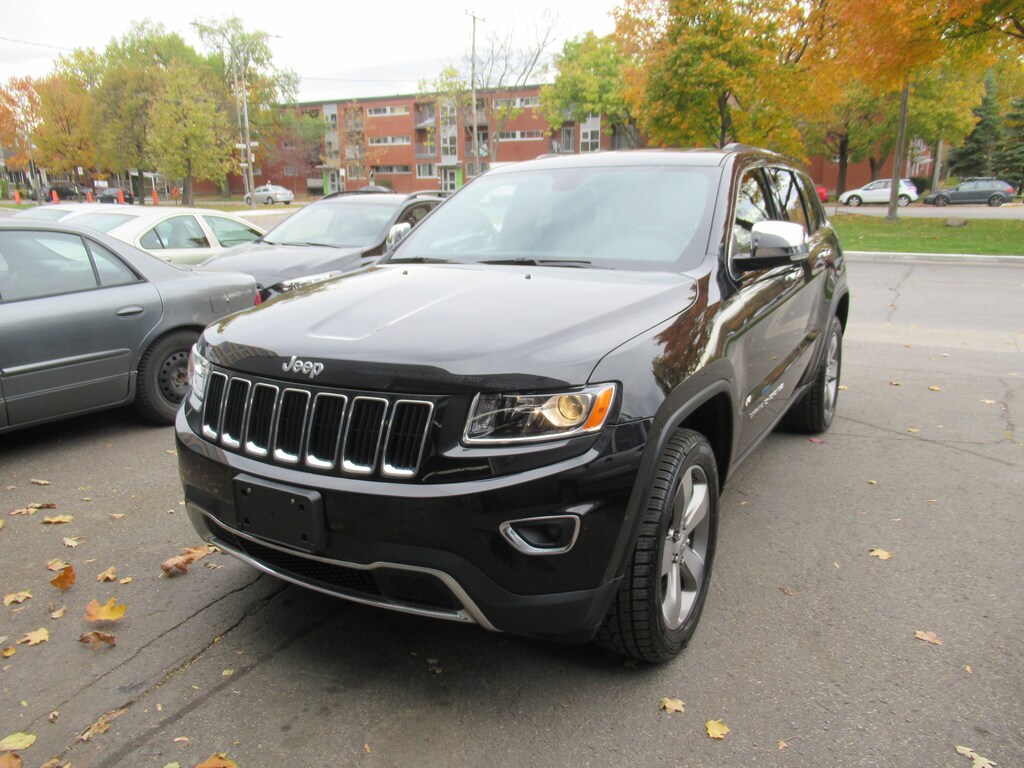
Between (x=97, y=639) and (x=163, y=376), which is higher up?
(x=163, y=376)

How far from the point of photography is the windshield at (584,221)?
3.46m

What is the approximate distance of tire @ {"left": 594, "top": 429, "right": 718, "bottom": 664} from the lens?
98.3 inches

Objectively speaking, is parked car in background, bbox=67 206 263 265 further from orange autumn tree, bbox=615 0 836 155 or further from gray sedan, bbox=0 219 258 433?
orange autumn tree, bbox=615 0 836 155

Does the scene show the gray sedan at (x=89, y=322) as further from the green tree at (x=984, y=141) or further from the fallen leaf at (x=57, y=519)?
the green tree at (x=984, y=141)

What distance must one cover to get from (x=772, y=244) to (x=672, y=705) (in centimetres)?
196

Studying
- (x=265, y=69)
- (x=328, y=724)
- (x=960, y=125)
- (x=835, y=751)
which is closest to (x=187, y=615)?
(x=328, y=724)

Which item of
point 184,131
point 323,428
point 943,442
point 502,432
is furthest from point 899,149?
point 184,131

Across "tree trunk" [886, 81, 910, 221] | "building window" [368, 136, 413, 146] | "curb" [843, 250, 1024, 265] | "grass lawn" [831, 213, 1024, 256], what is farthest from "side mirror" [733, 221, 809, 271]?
"building window" [368, 136, 413, 146]

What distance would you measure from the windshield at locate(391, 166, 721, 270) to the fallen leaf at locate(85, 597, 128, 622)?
2.02m

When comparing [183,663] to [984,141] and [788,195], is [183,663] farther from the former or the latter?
[984,141]

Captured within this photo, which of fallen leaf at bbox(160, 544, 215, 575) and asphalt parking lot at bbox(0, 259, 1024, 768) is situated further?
fallen leaf at bbox(160, 544, 215, 575)

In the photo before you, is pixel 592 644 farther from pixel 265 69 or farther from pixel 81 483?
pixel 265 69

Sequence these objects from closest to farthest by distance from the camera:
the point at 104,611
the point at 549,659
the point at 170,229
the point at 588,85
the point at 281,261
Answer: the point at 549,659 < the point at 104,611 < the point at 281,261 < the point at 170,229 < the point at 588,85

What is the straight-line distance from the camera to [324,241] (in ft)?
29.5
